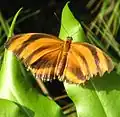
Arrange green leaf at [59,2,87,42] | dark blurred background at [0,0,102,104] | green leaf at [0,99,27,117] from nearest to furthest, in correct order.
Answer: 1. green leaf at [0,99,27,117]
2. green leaf at [59,2,87,42]
3. dark blurred background at [0,0,102,104]

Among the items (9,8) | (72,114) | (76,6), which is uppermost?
(9,8)

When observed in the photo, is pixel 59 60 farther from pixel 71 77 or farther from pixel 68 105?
pixel 68 105

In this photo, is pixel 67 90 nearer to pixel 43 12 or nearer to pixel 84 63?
pixel 84 63

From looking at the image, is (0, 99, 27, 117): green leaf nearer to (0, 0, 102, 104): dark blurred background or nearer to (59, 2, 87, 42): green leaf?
(59, 2, 87, 42): green leaf

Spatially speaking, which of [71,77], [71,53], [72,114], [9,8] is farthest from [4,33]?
[71,77]

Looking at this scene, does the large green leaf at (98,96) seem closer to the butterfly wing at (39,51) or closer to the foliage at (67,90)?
the foliage at (67,90)

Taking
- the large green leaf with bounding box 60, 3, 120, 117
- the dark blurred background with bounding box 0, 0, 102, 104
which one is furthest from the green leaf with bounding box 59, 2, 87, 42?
the dark blurred background with bounding box 0, 0, 102, 104
